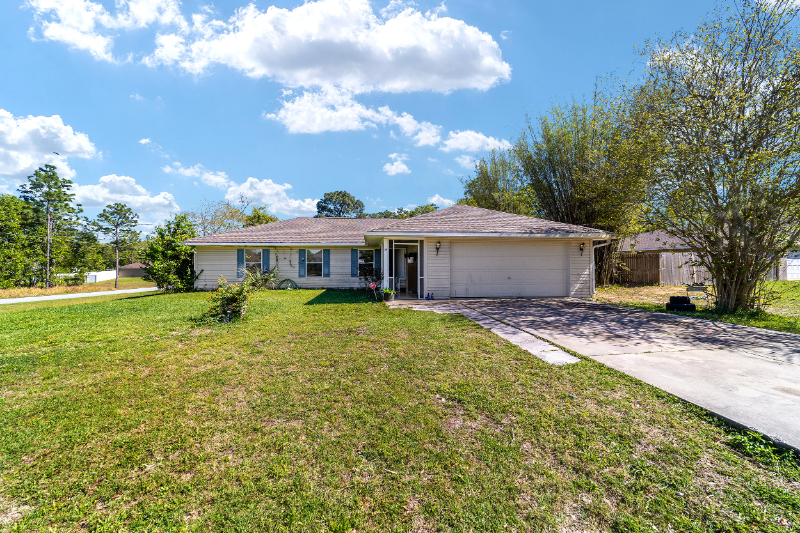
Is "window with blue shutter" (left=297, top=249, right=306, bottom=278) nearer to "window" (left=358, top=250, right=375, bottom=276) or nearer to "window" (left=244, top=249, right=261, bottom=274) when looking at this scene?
"window" (left=244, top=249, right=261, bottom=274)

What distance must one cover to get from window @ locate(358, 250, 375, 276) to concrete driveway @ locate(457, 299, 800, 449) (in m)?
7.60

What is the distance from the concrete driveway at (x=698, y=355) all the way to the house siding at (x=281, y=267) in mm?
8195

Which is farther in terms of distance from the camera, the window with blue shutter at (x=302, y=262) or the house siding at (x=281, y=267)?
the window with blue shutter at (x=302, y=262)

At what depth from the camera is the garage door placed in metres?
11.1

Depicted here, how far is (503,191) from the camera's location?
880 inches

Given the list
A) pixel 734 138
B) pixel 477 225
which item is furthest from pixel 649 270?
pixel 477 225

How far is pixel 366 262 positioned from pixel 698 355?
40.2ft

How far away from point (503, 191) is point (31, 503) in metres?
23.6

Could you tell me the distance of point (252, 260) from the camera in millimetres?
14648

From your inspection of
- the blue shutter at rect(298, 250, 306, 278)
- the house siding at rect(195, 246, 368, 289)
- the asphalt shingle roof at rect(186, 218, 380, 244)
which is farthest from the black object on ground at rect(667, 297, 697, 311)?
the blue shutter at rect(298, 250, 306, 278)

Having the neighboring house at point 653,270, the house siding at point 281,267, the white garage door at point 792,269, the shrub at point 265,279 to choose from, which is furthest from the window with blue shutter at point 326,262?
the white garage door at point 792,269

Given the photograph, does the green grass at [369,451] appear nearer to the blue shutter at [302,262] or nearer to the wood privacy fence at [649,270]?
the blue shutter at [302,262]

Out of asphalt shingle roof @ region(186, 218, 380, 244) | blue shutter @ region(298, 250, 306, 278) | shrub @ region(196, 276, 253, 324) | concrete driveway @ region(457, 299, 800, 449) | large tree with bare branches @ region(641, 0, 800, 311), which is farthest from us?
blue shutter @ region(298, 250, 306, 278)

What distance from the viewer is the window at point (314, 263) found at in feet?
49.0
